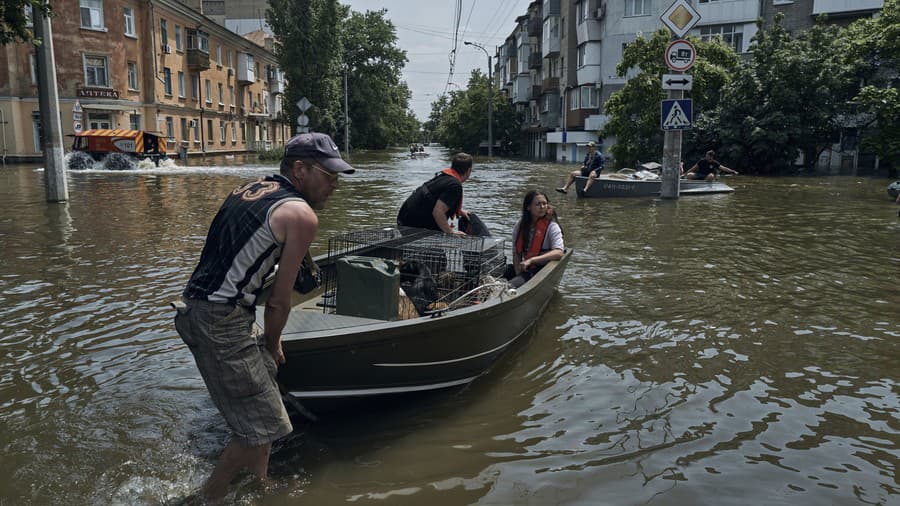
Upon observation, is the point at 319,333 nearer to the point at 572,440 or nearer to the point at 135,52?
the point at 572,440

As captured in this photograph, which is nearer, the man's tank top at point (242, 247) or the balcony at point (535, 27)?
the man's tank top at point (242, 247)

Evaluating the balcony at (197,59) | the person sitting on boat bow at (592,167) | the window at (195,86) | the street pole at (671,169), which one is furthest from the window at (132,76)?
the street pole at (671,169)

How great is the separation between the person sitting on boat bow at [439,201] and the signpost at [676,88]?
1261 cm

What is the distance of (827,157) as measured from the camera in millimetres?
37812

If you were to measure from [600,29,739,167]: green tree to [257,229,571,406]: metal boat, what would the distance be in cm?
2888

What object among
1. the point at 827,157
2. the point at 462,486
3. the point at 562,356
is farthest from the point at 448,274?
the point at 827,157

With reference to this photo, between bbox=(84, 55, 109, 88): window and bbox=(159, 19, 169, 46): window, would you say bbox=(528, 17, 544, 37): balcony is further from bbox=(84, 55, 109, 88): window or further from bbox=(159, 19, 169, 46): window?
A: bbox=(84, 55, 109, 88): window

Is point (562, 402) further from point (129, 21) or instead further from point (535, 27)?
point (535, 27)

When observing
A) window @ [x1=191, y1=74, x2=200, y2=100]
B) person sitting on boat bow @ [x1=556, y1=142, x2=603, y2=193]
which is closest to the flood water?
person sitting on boat bow @ [x1=556, y1=142, x2=603, y2=193]

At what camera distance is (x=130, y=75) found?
41.5 m

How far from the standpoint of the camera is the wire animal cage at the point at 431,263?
18.8ft

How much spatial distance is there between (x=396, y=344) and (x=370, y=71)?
227 feet

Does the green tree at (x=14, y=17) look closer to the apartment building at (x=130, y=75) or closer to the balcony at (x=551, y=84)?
the apartment building at (x=130, y=75)

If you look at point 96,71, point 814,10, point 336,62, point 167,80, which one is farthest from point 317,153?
point 336,62
